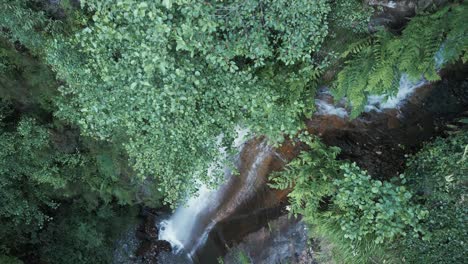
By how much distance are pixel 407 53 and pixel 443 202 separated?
2.66m

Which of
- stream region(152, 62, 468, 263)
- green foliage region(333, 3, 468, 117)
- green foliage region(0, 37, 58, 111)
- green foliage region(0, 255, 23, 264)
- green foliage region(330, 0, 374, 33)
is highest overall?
green foliage region(0, 37, 58, 111)

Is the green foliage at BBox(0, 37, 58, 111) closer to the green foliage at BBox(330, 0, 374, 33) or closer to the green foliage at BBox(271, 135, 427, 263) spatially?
the green foliage at BBox(271, 135, 427, 263)

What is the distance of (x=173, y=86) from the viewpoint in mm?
5027

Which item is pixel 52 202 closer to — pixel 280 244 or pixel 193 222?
pixel 193 222

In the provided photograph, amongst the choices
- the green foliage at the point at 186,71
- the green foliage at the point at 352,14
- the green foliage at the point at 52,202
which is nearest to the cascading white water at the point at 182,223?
the green foliage at the point at 52,202

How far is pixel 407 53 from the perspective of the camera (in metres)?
5.84

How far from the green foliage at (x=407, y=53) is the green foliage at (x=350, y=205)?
1.44m

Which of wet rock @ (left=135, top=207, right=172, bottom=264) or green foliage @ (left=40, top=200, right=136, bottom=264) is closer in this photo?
green foliage @ (left=40, top=200, right=136, bottom=264)

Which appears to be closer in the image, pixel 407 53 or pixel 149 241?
pixel 407 53

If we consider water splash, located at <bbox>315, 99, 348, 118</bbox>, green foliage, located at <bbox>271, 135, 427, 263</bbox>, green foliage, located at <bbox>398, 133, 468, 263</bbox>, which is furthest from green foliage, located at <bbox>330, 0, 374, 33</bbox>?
green foliage, located at <bbox>398, 133, 468, 263</bbox>

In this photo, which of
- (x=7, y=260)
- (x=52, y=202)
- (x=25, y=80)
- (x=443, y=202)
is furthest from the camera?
(x=52, y=202)

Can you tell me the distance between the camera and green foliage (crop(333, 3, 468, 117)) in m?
5.56

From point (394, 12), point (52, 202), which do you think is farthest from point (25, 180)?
point (394, 12)

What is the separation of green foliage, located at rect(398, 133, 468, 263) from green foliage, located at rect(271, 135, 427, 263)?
33cm
